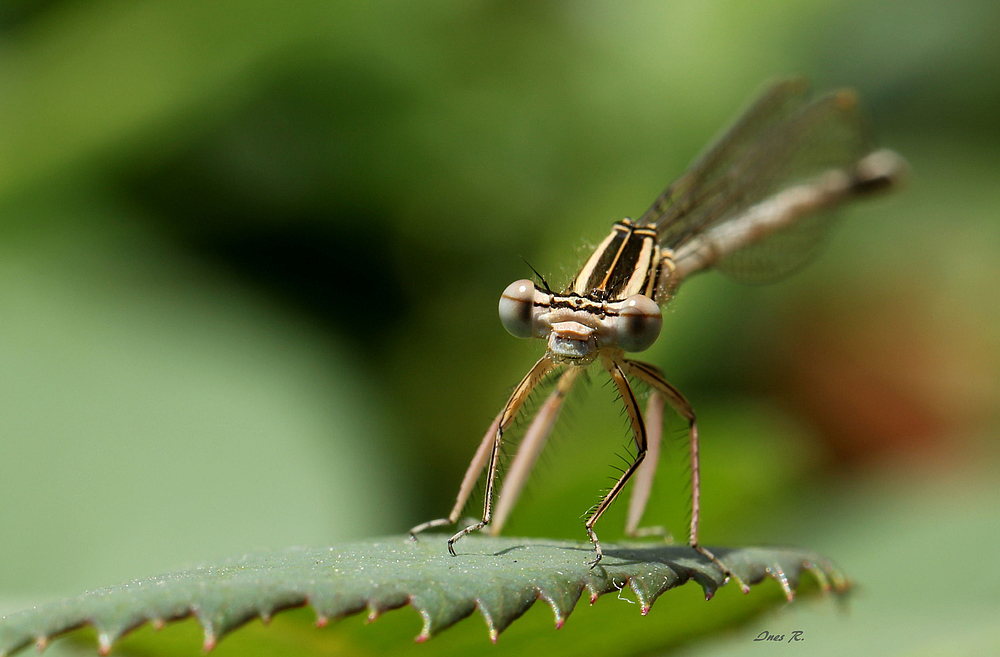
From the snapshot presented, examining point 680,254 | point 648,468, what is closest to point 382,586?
point 648,468

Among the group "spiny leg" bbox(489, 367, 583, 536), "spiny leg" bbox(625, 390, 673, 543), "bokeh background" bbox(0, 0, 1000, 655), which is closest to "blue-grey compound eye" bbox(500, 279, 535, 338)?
"spiny leg" bbox(489, 367, 583, 536)

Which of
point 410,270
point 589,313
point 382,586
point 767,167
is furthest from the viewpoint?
point 410,270

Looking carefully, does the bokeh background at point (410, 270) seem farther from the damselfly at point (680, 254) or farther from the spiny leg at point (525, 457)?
the spiny leg at point (525, 457)

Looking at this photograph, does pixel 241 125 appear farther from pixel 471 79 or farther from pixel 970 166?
pixel 970 166

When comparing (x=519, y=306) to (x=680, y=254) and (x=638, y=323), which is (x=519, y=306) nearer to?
(x=638, y=323)

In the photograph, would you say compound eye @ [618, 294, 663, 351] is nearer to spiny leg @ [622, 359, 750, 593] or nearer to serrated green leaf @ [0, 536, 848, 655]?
spiny leg @ [622, 359, 750, 593]

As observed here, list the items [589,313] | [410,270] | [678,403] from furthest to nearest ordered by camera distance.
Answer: [410,270] < [678,403] < [589,313]

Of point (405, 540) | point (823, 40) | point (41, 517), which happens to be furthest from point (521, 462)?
point (823, 40)
